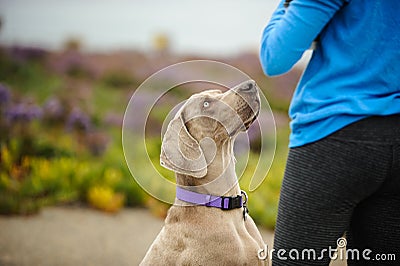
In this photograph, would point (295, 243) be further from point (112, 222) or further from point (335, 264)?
point (112, 222)

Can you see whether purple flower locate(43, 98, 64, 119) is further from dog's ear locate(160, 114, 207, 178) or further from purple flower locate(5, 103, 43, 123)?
dog's ear locate(160, 114, 207, 178)

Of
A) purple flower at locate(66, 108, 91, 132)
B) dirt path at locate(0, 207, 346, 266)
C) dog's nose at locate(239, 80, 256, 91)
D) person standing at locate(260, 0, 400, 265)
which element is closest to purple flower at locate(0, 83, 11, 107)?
purple flower at locate(66, 108, 91, 132)

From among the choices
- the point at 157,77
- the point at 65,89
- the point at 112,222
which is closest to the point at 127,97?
the point at 65,89

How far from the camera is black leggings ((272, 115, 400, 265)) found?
2.05m

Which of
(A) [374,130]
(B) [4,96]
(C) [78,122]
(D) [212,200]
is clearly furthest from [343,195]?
(C) [78,122]

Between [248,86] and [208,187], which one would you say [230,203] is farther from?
[248,86]

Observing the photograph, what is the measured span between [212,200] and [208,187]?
0.23 ft

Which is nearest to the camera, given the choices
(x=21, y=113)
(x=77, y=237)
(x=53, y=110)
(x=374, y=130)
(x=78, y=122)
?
(x=374, y=130)

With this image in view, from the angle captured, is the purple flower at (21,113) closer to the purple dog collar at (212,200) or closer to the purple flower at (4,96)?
the purple flower at (4,96)

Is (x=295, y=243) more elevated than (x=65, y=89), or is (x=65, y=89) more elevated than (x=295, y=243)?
(x=295, y=243)

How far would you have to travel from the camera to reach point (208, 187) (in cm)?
270

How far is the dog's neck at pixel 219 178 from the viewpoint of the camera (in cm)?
270

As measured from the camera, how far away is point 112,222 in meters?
5.79

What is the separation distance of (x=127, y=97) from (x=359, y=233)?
7.64m
